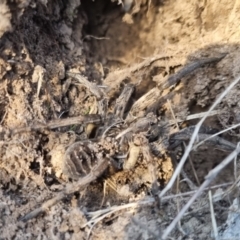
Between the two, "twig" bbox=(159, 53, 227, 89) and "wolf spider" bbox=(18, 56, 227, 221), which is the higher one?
"twig" bbox=(159, 53, 227, 89)

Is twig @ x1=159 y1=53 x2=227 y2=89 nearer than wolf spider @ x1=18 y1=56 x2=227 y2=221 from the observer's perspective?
No

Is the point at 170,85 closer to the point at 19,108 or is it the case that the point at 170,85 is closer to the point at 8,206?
the point at 19,108

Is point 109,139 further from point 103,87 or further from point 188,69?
point 188,69

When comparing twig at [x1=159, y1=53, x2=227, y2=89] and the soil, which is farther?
twig at [x1=159, y1=53, x2=227, y2=89]

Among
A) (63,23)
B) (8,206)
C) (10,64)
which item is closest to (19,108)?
(10,64)

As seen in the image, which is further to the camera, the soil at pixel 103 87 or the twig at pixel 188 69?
the twig at pixel 188 69

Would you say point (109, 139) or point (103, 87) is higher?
point (103, 87)


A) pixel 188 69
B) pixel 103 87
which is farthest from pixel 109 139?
pixel 188 69

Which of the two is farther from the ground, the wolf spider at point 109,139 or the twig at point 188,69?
the twig at point 188,69

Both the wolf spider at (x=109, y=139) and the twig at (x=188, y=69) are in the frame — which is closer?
the wolf spider at (x=109, y=139)
